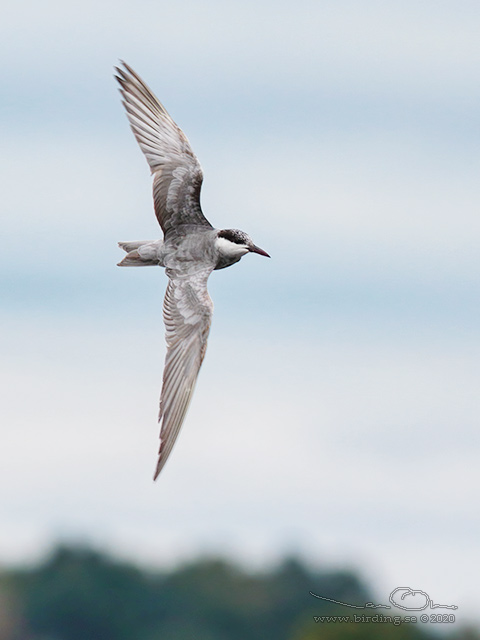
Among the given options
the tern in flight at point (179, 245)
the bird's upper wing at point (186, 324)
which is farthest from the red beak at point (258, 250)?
the bird's upper wing at point (186, 324)

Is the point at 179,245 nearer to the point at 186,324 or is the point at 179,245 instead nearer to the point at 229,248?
the point at 229,248

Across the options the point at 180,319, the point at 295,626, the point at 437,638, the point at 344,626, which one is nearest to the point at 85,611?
the point at 295,626

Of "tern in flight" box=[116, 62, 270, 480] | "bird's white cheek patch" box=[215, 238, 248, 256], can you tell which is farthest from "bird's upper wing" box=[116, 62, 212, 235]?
"bird's white cheek patch" box=[215, 238, 248, 256]

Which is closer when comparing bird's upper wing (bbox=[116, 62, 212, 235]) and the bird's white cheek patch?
the bird's white cheek patch

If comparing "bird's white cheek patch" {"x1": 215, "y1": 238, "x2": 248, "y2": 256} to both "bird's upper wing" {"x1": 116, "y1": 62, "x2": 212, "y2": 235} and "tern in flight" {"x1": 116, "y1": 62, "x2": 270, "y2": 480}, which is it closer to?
"tern in flight" {"x1": 116, "y1": 62, "x2": 270, "y2": 480}

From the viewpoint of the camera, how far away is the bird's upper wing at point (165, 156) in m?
27.4

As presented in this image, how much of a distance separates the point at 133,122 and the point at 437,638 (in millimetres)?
158628

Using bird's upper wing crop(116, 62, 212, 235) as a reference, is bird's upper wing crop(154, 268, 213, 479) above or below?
below

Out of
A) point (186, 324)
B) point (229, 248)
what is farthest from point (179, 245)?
point (186, 324)

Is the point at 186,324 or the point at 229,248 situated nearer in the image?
the point at 229,248

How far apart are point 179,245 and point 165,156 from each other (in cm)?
175

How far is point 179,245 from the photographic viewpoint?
27.2 meters

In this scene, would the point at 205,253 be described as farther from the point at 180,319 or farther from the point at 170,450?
the point at 170,450

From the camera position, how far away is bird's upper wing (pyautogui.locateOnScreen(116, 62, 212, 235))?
Result: 89.8 feet
